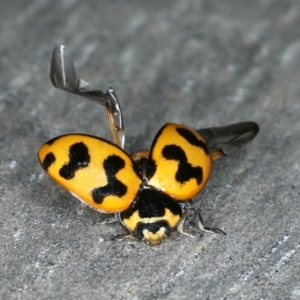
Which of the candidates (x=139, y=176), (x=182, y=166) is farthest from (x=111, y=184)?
(x=182, y=166)

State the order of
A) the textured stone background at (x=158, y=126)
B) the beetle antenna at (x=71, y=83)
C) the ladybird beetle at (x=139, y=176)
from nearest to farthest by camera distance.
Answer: the textured stone background at (x=158, y=126) < the ladybird beetle at (x=139, y=176) < the beetle antenna at (x=71, y=83)

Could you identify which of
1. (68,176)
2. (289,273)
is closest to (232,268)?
(289,273)

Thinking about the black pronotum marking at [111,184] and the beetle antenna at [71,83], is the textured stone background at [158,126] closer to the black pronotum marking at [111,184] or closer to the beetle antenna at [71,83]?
the black pronotum marking at [111,184]

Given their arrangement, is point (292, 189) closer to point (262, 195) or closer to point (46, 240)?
point (262, 195)

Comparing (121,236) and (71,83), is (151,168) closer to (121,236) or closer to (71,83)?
(121,236)

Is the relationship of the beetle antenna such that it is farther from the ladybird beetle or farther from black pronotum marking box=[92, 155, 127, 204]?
black pronotum marking box=[92, 155, 127, 204]

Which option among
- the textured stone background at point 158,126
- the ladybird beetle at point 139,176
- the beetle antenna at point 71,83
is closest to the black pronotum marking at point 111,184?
the ladybird beetle at point 139,176

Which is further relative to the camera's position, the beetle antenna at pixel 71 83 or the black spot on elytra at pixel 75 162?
the beetle antenna at pixel 71 83

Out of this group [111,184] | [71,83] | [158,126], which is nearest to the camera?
[111,184]
